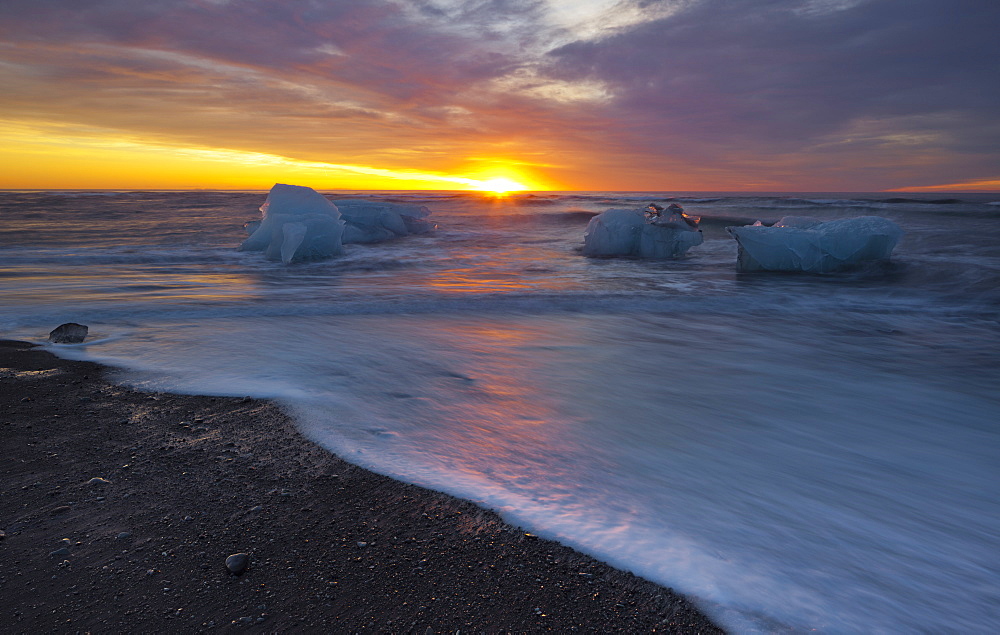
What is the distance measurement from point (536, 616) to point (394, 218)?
51.9ft

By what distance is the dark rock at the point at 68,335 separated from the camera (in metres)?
4.05

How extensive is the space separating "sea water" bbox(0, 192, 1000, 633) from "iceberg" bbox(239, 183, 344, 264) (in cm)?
224

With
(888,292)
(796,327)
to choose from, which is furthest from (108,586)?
(888,292)

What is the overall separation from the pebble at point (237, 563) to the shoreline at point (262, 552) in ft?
0.07

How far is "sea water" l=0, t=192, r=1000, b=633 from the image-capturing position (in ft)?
5.72

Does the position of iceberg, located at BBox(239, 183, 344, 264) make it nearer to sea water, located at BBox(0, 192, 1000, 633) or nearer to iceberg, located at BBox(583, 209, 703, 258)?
sea water, located at BBox(0, 192, 1000, 633)

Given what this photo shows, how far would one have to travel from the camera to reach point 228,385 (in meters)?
3.19

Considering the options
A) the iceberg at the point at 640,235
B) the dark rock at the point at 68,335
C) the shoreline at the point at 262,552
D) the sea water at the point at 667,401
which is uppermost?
the iceberg at the point at 640,235

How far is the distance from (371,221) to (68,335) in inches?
480

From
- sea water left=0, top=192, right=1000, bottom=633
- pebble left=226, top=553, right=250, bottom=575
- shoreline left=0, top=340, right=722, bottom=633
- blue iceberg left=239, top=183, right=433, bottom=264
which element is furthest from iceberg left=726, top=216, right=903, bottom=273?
pebble left=226, top=553, right=250, bottom=575

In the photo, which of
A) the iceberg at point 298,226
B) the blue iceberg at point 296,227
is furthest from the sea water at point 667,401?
the iceberg at point 298,226

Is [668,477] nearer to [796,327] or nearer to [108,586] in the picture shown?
[108,586]

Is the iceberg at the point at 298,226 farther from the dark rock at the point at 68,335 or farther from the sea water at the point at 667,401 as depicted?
the dark rock at the point at 68,335

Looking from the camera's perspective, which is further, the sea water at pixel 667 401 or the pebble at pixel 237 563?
the sea water at pixel 667 401
